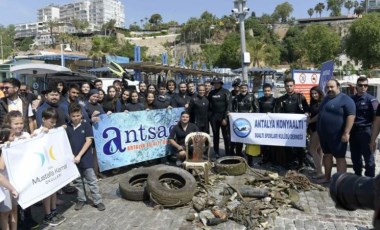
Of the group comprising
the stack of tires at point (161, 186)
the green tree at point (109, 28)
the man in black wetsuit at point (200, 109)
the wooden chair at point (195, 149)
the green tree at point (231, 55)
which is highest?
the green tree at point (109, 28)

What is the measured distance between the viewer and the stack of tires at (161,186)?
5.80 metres

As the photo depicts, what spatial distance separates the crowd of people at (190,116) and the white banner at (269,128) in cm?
19

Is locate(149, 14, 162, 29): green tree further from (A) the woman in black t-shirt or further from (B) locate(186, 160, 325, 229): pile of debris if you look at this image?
(B) locate(186, 160, 325, 229): pile of debris

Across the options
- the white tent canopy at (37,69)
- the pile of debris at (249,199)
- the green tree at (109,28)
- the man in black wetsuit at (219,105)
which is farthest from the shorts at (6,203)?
the green tree at (109,28)

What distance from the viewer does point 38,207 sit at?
19.8ft

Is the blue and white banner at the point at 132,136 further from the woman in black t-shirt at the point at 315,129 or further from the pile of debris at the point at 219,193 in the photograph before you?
the woman in black t-shirt at the point at 315,129

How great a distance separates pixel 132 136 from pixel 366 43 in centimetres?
5432

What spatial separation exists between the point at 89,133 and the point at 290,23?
5600 inches

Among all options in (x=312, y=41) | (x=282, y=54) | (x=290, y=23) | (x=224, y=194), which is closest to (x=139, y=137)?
(x=224, y=194)

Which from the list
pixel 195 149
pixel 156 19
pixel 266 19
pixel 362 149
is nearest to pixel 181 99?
pixel 195 149

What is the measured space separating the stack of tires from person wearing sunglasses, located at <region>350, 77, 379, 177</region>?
10.1ft

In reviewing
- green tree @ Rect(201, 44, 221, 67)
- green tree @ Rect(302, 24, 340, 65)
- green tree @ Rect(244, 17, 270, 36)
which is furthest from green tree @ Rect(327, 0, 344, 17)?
green tree @ Rect(302, 24, 340, 65)

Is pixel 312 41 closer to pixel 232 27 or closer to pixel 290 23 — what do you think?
pixel 232 27

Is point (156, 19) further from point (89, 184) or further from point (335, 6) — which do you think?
point (89, 184)
